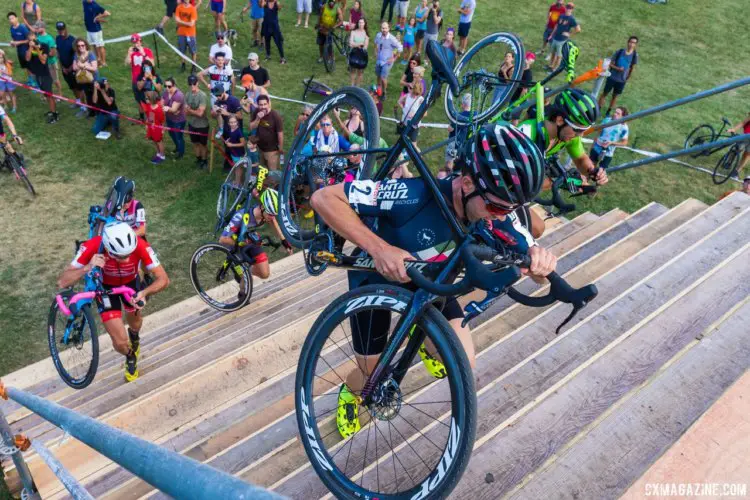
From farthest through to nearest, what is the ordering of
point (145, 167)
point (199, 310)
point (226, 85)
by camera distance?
point (226, 85), point (145, 167), point (199, 310)

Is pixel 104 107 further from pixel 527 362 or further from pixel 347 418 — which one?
pixel 527 362

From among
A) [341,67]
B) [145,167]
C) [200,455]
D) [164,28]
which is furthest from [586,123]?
[164,28]

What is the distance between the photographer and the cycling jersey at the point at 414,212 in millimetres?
3262

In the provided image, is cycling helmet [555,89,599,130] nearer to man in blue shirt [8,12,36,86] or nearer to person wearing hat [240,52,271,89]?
person wearing hat [240,52,271,89]

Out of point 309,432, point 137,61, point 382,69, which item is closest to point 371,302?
point 309,432

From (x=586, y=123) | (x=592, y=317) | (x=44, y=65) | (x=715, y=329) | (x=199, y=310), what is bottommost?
(x=199, y=310)

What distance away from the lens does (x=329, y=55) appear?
50.9 ft

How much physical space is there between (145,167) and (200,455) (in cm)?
868

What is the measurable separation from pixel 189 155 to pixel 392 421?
9665mm

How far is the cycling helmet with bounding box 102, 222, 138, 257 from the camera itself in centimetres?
608

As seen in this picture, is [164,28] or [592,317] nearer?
[592,317]

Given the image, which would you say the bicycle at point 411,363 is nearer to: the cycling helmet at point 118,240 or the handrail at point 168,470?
the handrail at point 168,470

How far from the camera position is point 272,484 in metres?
3.50

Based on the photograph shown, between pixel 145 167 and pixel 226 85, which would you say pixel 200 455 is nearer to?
pixel 145 167
